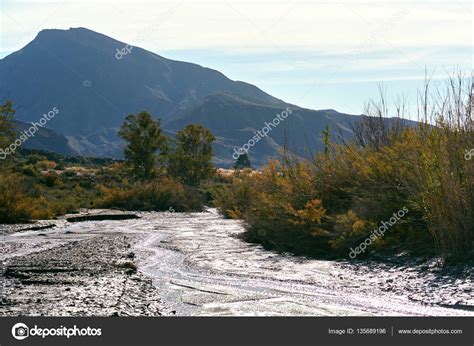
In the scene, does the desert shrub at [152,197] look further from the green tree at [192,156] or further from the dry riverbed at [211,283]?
the dry riverbed at [211,283]

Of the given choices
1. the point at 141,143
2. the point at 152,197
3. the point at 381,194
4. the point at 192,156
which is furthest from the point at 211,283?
the point at 192,156

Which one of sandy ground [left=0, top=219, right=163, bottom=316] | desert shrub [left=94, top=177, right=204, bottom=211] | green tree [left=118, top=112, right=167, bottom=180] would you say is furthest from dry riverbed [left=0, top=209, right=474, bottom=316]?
green tree [left=118, top=112, right=167, bottom=180]

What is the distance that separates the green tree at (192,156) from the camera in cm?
5081

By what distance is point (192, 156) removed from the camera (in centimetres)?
5141

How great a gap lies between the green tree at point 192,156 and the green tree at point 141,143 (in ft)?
6.84

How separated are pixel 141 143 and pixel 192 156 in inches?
175

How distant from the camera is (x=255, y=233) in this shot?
1830 centimetres

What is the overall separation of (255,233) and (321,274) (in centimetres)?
602

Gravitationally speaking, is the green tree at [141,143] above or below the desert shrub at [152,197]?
above

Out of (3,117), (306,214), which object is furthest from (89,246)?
(3,117)

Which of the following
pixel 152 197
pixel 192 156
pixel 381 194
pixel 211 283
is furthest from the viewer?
pixel 192 156

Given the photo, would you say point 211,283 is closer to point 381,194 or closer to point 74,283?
point 74,283

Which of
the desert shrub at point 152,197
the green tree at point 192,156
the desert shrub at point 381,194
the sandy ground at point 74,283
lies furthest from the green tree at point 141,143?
the sandy ground at point 74,283

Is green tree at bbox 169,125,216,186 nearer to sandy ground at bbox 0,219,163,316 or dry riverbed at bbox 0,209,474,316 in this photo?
dry riverbed at bbox 0,209,474,316
